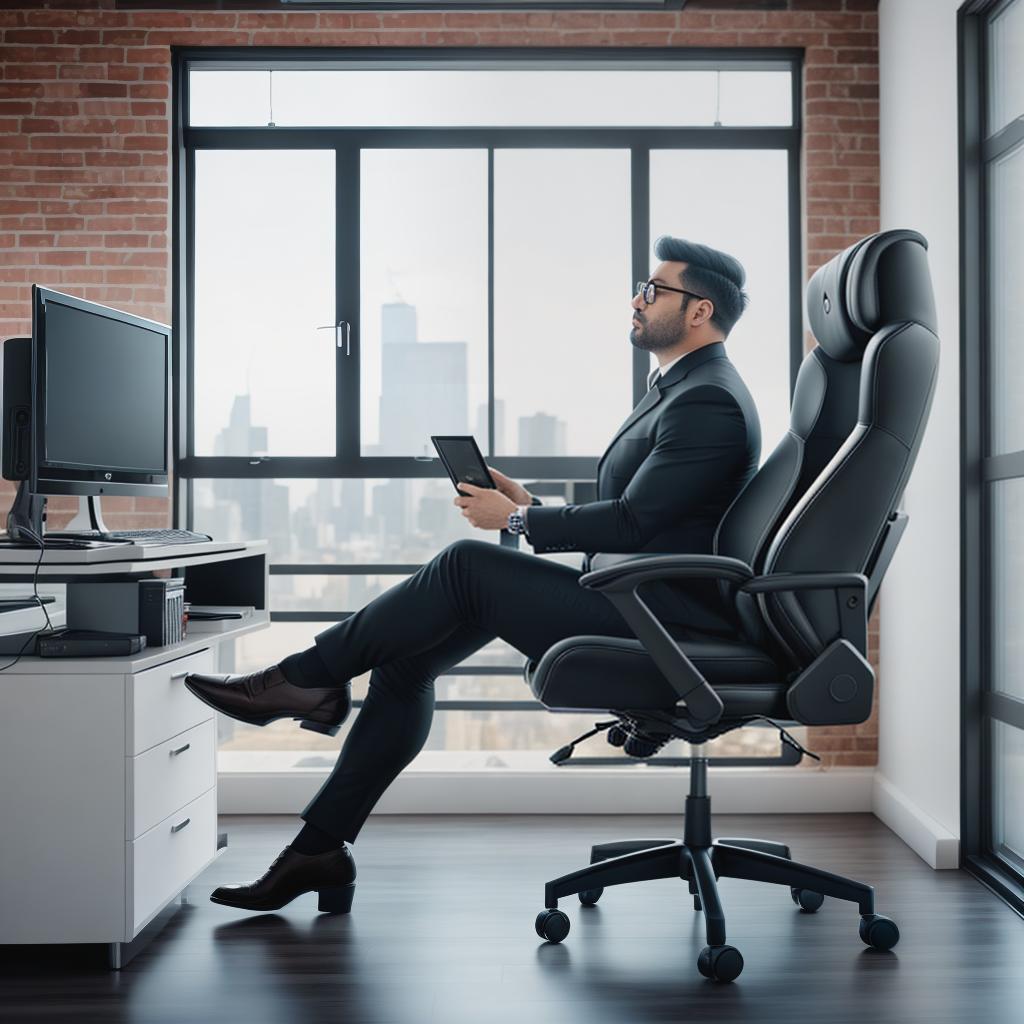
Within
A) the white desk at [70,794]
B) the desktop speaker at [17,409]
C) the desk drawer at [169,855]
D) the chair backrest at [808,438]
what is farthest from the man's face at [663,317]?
the desk drawer at [169,855]

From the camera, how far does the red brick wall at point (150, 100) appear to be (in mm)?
3303

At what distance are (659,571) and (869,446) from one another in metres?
0.46

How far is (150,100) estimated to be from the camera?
3307 mm

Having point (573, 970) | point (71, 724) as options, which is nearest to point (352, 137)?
point (71, 724)

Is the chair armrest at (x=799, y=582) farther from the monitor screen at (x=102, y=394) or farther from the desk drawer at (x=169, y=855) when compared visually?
the monitor screen at (x=102, y=394)

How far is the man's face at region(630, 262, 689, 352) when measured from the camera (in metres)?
2.35

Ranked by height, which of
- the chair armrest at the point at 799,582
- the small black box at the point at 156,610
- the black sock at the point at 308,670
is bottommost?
the black sock at the point at 308,670

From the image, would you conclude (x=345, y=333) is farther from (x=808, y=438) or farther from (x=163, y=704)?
(x=808, y=438)

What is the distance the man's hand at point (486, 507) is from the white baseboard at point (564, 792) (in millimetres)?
1253

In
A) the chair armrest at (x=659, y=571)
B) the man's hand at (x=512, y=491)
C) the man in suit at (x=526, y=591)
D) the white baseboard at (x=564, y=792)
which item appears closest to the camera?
the chair armrest at (x=659, y=571)

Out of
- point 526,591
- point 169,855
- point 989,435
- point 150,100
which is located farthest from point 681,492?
point 150,100

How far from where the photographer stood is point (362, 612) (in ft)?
6.97

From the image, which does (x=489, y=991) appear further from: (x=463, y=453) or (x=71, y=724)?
(x=463, y=453)

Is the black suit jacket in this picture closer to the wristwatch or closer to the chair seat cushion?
the wristwatch
